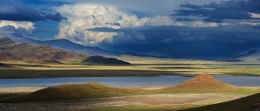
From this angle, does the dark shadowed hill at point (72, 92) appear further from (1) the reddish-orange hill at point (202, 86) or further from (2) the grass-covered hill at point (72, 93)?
(1) the reddish-orange hill at point (202, 86)

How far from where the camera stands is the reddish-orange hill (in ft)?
239

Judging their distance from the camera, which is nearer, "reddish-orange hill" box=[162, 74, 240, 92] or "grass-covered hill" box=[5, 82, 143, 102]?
"grass-covered hill" box=[5, 82, 143, 102]

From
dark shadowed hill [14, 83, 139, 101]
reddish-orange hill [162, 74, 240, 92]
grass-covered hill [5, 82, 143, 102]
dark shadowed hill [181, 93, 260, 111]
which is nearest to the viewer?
dark shadowed hill [181, 93, 260, 111]

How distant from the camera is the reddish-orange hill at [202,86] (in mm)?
72875

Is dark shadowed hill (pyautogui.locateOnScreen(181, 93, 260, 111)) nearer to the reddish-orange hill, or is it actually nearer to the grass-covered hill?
the grass-covered hill

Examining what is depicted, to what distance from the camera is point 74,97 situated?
59.9 meters

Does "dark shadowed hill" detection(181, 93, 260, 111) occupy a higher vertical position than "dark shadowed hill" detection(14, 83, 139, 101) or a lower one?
higher

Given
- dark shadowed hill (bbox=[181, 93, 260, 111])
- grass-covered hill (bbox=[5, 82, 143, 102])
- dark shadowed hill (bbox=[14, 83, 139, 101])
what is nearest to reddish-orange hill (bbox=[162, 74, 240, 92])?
grass-covered hill (bbox=[5, 82, 143, 102])

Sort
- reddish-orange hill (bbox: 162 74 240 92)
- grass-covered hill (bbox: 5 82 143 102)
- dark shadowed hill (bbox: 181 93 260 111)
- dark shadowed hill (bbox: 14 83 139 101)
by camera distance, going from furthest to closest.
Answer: reddish-orange hill (bbox: 162 74 240 92), dark shadowed hill (bbox: 14 83 139 101), grass-covered hill (bbox: 5 82 143 102), dark shadowed hill (bbox: 181 93 260 111)

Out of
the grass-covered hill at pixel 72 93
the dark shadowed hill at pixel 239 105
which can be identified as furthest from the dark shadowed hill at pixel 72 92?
the dark shadowed hill at pixel 239 105

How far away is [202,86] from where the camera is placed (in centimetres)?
7450

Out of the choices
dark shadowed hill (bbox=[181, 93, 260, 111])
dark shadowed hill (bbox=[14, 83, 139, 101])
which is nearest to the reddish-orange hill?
dark shadowed hill (bbox=[14, 83, 139, 101])

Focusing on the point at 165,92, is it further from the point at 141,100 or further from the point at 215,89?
the point at 141,100

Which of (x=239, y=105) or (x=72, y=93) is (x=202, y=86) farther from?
(x=239, y=105)
